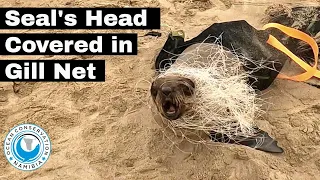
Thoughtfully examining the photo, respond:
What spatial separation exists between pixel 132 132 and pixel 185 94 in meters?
0.39

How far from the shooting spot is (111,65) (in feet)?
8.91

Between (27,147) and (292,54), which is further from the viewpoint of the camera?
(292,54)

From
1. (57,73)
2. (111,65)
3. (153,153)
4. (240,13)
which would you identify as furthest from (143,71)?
(240,13)

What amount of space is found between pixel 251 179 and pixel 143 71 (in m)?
0.83

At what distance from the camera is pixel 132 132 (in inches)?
91.0

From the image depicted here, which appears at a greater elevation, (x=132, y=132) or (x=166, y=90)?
(x=166, y=90)

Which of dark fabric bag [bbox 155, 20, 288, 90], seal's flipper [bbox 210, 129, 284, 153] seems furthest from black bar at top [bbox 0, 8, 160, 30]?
seal's flipper [bbox 210, 129, 284, 153]

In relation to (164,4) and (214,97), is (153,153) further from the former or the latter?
(164,4)

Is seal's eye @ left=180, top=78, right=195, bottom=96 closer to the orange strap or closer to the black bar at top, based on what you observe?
the orange strap

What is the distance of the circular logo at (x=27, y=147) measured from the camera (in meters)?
2.18

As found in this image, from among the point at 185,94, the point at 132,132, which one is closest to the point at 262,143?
the point at 185,94

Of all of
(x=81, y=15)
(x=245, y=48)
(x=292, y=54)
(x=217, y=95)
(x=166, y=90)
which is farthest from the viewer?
(x=81, y=15)

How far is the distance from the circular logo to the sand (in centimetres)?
3

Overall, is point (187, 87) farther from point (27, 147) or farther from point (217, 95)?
point (27, 147)
